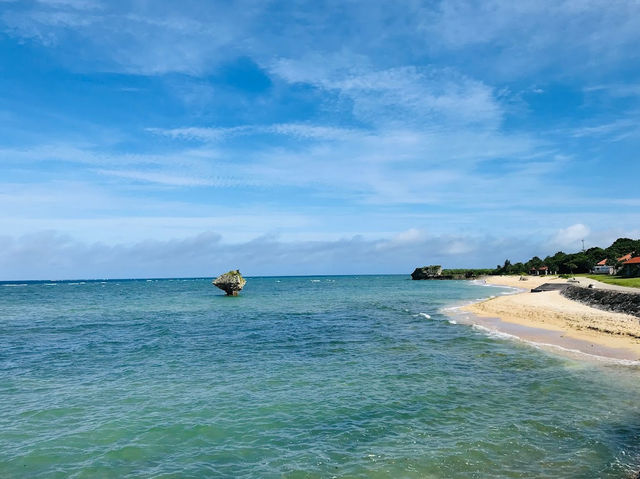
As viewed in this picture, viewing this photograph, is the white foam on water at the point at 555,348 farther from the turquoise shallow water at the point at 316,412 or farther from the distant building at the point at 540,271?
the distant building at the point at 540,271

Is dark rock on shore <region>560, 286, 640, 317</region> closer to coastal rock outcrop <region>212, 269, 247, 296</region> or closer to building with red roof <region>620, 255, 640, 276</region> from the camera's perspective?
building with red roof <region>620, 255, 640, 276</region>

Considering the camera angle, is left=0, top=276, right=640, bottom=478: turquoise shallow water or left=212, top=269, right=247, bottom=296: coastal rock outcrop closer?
left=0, top=276, right=640, bottom=478: turquoise shallow water

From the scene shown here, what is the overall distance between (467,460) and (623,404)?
832 centimetres

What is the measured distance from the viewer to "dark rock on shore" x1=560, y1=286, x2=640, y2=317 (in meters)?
37.9

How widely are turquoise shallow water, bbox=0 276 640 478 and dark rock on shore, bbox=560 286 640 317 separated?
18153 millimetres

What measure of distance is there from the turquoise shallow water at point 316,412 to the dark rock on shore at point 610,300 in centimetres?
1815

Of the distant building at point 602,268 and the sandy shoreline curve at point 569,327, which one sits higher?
the distant building at point 602,268

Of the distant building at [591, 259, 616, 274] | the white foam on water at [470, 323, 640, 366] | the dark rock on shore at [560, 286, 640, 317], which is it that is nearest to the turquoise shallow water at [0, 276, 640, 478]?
the white foam on water at [470, 323, 640, 366]

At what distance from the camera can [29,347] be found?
28938 millimetres

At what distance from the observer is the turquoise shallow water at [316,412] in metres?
11.2

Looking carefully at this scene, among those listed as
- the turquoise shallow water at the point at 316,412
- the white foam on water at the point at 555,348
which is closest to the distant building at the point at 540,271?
the white foam on water at the point at 555,348

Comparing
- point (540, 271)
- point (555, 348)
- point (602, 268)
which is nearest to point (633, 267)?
point (602, 268)

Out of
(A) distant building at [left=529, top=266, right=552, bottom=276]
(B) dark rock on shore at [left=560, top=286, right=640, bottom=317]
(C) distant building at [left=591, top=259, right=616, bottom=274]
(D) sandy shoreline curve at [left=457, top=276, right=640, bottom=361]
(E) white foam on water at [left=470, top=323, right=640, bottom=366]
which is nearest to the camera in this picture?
(E) white foam on water at [left=470, top=323, right=640, bottom=366]

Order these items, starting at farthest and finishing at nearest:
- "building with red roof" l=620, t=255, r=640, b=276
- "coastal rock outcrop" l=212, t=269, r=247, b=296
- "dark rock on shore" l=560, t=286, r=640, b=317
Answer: "coastal rock outcrop" l=212, t=269, r=247, b=296 → "building with red roof" l=620, t=255, r=640, b=276 → "dark rock on shore" l=560, t=286, r=640, b=317
